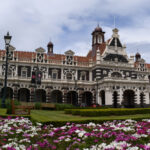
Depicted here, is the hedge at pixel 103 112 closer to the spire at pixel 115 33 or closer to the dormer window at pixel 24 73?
the dormer window at pixel 24 73

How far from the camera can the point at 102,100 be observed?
166 ft

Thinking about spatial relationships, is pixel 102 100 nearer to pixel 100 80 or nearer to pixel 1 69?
pixel 100 80

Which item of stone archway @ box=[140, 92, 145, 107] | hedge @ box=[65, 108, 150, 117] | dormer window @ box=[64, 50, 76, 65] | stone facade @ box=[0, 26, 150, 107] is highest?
dormer window @ box=[64, 50, 76, 65]

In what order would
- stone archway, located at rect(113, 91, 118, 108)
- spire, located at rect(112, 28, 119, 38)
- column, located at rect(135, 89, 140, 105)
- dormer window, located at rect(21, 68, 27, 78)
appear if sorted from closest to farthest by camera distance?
1. stone archway, located at rect(113, 91, 118, 108)
2. column, located at rect(135, 89, 140, 105)
3. dormer window, located at rect(21, 68, 27, 78)
4. spire, located at rect(112, 28, 119, 38)

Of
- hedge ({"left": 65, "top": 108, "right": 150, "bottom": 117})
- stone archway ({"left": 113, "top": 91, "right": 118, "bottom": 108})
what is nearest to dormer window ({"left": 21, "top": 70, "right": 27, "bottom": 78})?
stone archway ({"left": 113, "top": 91, "right": 118, "bottom": 108})

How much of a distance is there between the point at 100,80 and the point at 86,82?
3856 mm

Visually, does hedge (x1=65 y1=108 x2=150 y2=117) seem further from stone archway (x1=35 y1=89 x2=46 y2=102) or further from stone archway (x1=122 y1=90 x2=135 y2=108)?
stone archway (x1=122 y1=90 x2=135 y2=108)

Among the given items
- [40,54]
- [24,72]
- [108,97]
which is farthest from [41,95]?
[108,97]

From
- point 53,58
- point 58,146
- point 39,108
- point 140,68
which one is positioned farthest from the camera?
point 140,68

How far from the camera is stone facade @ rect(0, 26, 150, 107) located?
46781 mm

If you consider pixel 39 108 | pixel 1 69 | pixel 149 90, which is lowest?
pixel 39 108

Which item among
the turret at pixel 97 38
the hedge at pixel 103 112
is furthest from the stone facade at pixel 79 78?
the hedge at pixel 103 112

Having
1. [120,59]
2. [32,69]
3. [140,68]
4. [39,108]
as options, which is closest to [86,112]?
[39,108]

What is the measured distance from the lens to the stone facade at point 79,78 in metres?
46.8
